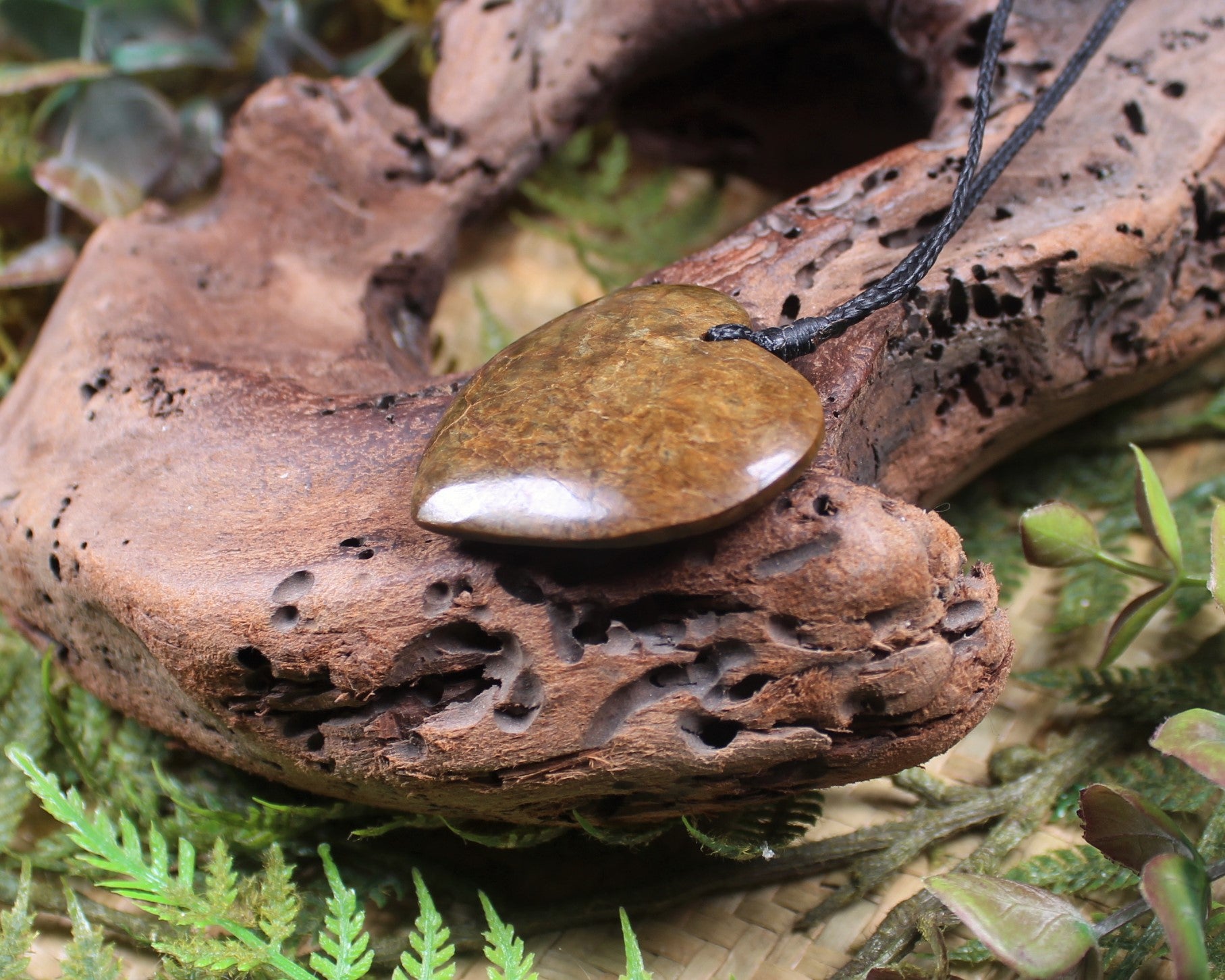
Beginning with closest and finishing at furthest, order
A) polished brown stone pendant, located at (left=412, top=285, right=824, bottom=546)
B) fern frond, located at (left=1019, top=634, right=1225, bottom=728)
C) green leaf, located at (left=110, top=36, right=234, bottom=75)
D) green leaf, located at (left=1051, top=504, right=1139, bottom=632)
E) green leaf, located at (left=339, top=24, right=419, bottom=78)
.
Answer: polished brown stone pendant, located at (left=412, top=285, right=824, bottom=546), fern frond, located at (left=1019, top=634, right=1225, bottom=728), green leaf, located at (left=1051, top=504, right=1139, bottom=632), green leaf, located at (left=110, top=36, right=234, bottom=75), green leaf, located at (left=339, top=24, right=419, bottom=78)

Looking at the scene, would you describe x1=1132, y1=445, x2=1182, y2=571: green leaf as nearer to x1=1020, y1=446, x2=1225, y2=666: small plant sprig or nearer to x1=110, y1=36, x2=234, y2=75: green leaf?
x1=1020, y1=446, x2=1225, y2=666: small plant sprig

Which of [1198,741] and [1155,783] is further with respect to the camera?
[1155,783]

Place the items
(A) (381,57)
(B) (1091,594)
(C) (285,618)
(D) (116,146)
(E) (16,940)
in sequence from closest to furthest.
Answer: (C) (285,618) → (E) (16,940) → (B) (1091,594) → (D) (116,146) → (A) (381,57)

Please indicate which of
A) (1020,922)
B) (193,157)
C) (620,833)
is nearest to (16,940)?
(620,833)

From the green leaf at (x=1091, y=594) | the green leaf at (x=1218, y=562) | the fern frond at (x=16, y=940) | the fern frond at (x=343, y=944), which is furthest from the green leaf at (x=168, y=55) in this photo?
the green leaf at (x=1218, y=562)

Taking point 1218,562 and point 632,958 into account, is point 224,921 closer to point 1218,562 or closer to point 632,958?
point 632,958

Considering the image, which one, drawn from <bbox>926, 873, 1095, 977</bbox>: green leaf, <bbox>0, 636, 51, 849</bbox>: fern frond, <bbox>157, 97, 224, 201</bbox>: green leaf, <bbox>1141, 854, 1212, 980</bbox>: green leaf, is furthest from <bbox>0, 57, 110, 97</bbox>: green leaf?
<bbox>1141, 854, 1212, 980</bbox>: green leaf
